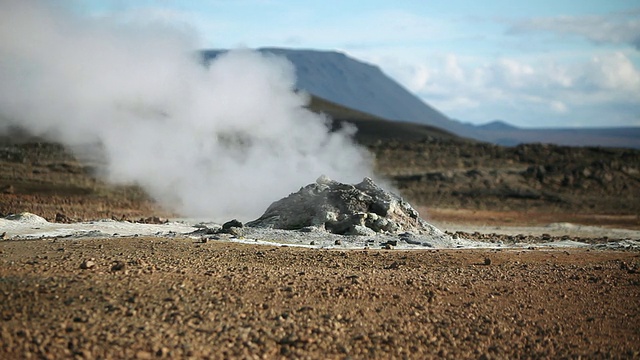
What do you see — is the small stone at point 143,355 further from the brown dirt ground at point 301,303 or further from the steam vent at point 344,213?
the steam vent at point 344,213

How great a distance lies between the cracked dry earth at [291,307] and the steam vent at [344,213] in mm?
4170

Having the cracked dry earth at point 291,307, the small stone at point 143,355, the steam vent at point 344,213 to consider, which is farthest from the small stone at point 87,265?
the steam vent at point 344,213

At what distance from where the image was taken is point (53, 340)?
8977 millimetres

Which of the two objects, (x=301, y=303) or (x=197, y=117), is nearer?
(x=301, y=303)

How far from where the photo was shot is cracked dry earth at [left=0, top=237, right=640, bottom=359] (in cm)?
939

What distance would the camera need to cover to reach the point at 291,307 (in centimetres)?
1109

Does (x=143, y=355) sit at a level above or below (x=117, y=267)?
below

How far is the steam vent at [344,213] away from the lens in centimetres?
2011

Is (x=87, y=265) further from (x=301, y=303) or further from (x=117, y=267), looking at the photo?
(x=301, y=303)

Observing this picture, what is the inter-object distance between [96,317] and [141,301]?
2.78ft

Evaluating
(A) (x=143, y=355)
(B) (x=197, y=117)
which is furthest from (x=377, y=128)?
(A) (x=143, y=355)

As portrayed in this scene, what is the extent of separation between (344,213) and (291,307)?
9.41 m

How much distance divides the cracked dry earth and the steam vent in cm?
417

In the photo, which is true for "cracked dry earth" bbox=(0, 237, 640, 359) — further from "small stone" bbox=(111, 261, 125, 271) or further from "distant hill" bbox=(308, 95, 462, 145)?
"distant hill" bbox=(308, 95, 462, 145)
